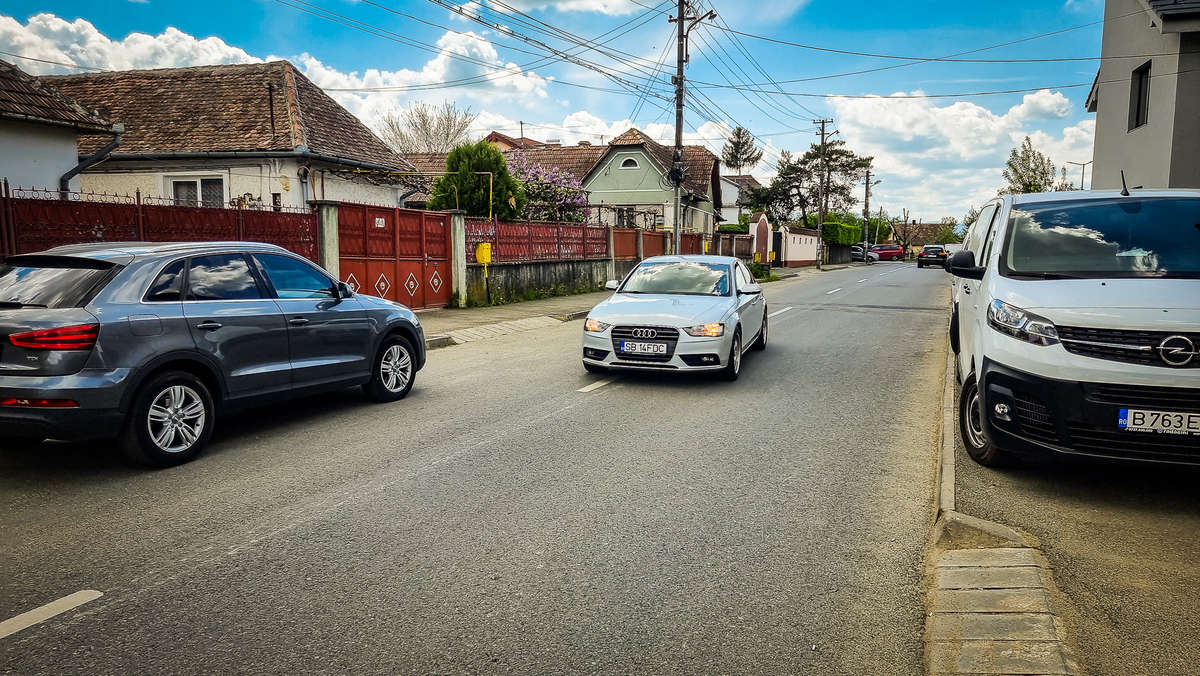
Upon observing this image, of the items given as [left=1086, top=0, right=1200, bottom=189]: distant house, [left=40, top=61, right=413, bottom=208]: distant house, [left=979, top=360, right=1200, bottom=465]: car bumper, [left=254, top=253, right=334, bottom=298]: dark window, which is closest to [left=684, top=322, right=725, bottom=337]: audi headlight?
[left=254, top=253, right=334, bottom=298]: dark window

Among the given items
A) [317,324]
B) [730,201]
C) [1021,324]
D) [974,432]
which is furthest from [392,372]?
[730,201]

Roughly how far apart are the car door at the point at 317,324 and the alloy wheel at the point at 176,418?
995mm

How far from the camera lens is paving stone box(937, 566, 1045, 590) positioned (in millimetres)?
3557

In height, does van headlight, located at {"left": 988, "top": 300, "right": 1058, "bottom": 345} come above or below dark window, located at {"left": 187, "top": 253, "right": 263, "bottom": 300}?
below

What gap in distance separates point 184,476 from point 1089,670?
544cm

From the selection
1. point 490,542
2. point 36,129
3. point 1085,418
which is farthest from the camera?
point 36,129

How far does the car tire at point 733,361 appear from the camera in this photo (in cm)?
894

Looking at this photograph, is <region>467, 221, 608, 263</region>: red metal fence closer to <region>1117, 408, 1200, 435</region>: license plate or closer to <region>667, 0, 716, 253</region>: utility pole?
<region>667, 0, 716, 253</region>: utility pole

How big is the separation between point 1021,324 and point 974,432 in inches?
40.3

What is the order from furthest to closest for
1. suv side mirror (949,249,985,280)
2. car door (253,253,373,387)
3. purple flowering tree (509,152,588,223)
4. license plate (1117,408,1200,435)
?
purple flowering tree (509,152,588,223)
car door (253,253,373,387)
suv side mirror (949,249,985,280)
license plate (1117,408,1200,435)

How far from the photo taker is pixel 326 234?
14023 mm

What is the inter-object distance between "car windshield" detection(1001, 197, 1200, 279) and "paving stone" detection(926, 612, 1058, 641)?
2.94 meters

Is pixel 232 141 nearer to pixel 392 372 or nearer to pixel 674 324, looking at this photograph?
pixel 392 372

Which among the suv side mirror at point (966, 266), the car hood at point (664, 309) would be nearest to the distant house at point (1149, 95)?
the car hood at point (664, 309)
